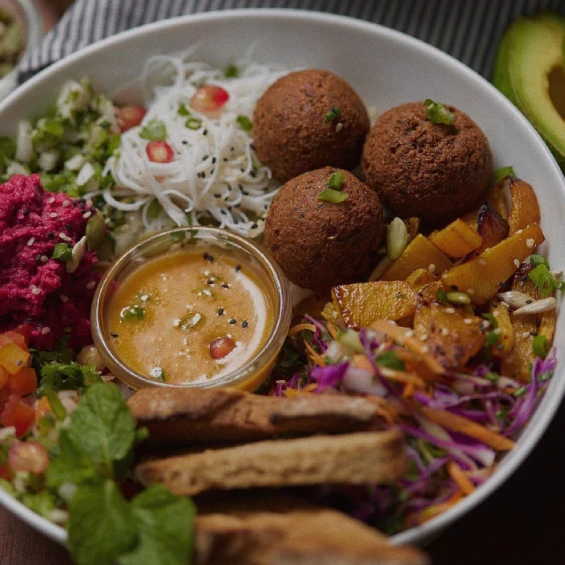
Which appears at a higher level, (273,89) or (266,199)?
(273,89)

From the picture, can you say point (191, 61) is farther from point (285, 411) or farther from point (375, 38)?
point (285, 411)

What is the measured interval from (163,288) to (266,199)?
77 cm

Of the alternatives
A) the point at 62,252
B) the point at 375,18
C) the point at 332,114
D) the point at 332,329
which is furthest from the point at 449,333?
the point at 375,18

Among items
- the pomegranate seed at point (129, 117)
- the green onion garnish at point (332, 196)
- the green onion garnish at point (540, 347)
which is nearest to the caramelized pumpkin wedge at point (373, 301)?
the green onion garnish at point (332, 196)

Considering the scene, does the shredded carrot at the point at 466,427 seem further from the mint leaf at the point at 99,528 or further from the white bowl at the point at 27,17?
the white bowl at the point at 27,17

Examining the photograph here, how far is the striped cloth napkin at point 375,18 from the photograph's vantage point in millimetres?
4258

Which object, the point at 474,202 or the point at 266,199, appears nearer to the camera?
the point at 474,202

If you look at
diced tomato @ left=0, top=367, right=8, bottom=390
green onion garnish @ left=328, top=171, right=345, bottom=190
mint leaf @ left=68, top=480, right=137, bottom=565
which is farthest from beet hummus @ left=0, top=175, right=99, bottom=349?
green onion garnish @ left=328, top=171, right=345, bottom=190

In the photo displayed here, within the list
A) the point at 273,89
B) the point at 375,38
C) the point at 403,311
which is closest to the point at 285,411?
the point at 403,311

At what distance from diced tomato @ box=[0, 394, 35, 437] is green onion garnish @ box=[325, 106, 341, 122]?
196 centimetres

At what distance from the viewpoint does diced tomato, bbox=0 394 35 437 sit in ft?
9.47

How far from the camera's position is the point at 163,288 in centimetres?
354

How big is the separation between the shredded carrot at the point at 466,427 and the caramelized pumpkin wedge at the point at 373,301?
Result: 1.81 ft

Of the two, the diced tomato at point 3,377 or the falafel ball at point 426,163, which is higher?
the falafel ball at point 426,163
